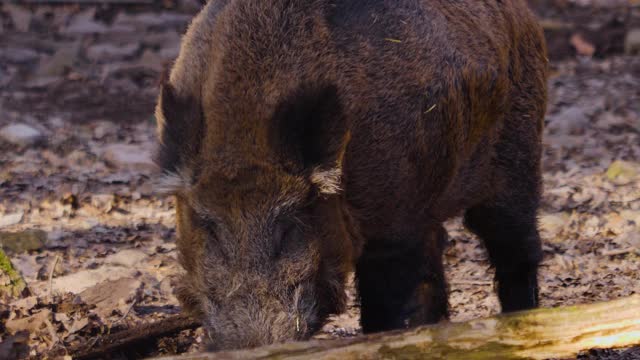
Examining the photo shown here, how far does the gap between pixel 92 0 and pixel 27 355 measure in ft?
27.9

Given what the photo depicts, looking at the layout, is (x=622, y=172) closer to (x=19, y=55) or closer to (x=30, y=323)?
(x=30, y=323)

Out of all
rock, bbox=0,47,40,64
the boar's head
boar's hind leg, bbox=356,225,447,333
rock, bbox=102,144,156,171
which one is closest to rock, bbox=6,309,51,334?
the boar's head

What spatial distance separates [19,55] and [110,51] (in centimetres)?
95

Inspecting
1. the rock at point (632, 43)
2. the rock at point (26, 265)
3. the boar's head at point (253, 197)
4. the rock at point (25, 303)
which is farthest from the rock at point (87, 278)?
the rock at point (632, 43)

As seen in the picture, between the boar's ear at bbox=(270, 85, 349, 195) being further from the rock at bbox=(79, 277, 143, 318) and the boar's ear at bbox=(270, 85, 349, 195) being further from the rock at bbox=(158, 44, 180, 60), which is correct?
the rock at bbox=(158, 44, 180, 60)

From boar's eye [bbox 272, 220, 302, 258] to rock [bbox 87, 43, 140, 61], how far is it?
25.2 feet

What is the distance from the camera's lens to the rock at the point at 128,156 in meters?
7.57

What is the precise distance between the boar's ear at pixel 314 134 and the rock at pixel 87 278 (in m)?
2.08

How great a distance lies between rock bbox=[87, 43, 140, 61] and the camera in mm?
10703

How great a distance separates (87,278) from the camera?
5266 mm

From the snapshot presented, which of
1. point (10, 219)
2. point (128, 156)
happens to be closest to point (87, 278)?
point (10, 219)

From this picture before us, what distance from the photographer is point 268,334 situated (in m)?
3.19

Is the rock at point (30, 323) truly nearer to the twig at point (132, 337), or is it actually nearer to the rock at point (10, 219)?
the twig at point (132, 337)

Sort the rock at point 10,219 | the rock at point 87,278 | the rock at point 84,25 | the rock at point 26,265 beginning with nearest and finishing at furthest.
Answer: the rock at point 87,278 < the rock at point 26,265 < the rock at point 10,219 < the rock at point 84,25
